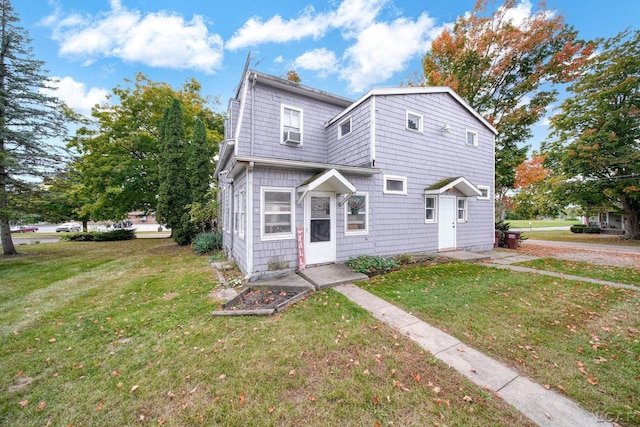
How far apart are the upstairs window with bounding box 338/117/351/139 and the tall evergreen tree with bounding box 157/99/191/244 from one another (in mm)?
10176

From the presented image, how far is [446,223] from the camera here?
379 inches

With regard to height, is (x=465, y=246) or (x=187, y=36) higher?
(x=187, y=36)

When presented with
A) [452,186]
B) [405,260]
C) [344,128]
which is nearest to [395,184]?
[452,186]

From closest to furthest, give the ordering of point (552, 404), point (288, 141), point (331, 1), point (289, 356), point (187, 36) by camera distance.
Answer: point (552, 404)
point (289, 356)
point (288, 141)
point (187, 36)
point (331, 1)

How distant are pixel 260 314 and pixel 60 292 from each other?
596 cm

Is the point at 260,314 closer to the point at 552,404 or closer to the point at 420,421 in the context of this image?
the point at 420,421

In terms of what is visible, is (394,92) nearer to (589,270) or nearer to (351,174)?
(351,174)

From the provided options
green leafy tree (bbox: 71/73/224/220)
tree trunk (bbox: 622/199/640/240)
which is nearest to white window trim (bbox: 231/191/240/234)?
green leafy tree (bbox: 71/73/224/220)

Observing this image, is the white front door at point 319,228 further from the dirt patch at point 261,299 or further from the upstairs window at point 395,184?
the upstairs window at point 395,184

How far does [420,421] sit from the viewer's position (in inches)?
83.2

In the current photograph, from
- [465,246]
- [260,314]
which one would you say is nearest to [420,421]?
[260,314]

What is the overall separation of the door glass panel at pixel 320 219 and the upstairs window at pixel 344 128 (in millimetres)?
3452

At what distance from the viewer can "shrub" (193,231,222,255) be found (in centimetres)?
1130

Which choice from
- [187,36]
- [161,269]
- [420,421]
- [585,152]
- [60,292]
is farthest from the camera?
[585,152]
